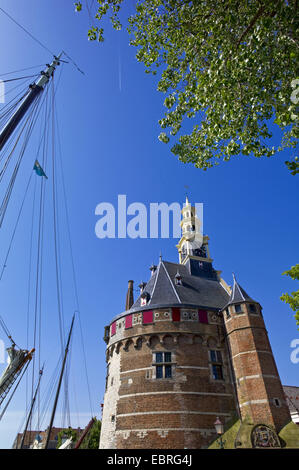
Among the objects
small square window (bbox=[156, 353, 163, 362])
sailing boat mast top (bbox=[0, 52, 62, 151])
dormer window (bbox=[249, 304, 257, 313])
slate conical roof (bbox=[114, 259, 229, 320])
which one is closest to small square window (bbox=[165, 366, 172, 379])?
small square window (bbox=[156, 353, 163, 362])

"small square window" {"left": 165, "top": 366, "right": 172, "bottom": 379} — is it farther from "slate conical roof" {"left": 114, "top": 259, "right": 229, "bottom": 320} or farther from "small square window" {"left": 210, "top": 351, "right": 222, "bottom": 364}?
"slate conical roof" {"left": 114, "top": 259, "right": 229, "bottom": 320}

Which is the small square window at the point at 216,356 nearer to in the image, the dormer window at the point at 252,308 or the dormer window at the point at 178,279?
the dormer window at the point at 252,308

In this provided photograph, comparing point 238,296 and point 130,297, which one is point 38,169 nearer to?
point 238,296

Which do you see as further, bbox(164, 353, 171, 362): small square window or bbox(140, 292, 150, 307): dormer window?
bbox(140, 292, 150, 307): dormer window

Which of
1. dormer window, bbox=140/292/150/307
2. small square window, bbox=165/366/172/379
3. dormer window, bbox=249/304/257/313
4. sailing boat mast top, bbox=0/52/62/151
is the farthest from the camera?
dormer window, bbox=140/292/150/307

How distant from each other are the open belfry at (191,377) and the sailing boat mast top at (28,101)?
61.1ft

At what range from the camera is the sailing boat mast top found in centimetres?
853

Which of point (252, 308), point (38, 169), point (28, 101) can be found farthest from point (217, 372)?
point (28, 101)

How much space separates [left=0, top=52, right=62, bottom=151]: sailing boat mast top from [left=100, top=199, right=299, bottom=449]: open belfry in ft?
61.1

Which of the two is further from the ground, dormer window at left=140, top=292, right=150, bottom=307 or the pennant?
dormer window at left=140, top=292, right=150, bottom=307

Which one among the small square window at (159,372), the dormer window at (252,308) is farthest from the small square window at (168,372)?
the dormer window at (252,308)

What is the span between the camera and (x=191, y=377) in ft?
68.9
